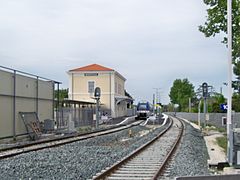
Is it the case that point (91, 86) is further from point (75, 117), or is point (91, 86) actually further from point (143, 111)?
point (75, 117)

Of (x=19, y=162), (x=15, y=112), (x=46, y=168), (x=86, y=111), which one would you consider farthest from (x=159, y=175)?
(x=86, y=111)

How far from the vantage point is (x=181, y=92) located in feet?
477

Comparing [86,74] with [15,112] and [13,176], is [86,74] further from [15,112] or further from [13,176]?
[13,176]

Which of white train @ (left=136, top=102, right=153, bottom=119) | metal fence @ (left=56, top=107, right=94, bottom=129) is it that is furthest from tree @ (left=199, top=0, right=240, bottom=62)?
white train @ (left=136, top=102, right=153, bottom=119)

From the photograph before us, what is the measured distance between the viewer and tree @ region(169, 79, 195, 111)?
141m

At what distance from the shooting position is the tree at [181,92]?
14077 cm

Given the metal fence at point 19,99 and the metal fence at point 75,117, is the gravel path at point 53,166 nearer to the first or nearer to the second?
the metal fence at point 19,99

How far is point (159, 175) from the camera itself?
1200 cm

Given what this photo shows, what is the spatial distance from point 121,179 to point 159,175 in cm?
138

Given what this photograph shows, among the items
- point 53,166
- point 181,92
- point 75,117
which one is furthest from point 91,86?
point 181,92

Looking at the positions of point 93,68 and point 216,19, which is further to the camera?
point 93,68

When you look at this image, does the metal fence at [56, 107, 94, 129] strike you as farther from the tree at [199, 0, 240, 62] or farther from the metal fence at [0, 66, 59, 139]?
the tree at [199, 0, 240, 62]

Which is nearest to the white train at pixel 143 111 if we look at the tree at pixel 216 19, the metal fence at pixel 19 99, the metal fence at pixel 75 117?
the metal fence at pixel 75 117

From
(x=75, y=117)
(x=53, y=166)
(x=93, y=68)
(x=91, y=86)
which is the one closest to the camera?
(x=53, y=166)
